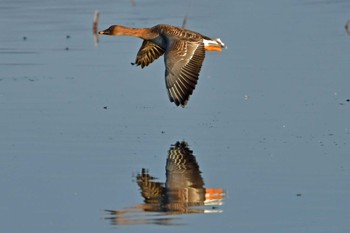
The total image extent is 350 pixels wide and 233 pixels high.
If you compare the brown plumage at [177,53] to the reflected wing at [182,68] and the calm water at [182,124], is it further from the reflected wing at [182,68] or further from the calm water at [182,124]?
the calm water at [182,124]

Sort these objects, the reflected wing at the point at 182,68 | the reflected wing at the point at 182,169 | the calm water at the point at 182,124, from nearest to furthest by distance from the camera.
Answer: the calm water at the point at 182,124 → the reflected wing at the point at 182,169 → the reflected wing at the point at 182,68

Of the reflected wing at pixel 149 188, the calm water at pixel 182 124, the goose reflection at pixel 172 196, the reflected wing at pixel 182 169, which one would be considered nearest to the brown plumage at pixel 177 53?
the calm water at pixel 182 124

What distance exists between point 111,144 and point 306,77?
3411mm

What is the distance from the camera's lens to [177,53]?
11.6 m

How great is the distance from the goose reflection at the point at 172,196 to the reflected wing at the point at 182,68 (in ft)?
3.03

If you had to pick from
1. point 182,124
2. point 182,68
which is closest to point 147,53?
point 182,124

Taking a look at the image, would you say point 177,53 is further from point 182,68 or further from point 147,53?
point 147,53

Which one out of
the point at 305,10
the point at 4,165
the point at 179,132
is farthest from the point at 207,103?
the point at 305,10

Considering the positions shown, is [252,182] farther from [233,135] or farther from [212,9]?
[212,9]

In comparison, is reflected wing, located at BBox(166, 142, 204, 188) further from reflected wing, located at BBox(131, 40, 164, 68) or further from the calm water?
reflected wing, located at BBox(131, 40, 164, 68)

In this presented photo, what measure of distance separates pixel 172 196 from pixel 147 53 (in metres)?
4.10

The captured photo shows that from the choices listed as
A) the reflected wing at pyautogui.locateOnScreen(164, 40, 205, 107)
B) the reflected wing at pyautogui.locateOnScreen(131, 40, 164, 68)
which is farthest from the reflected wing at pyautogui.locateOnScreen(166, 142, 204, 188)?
the reflected wing at pyautogui.locateOnScreen(131, 40, 164, 68)

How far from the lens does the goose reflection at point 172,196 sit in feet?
28.0

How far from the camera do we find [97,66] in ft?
47.6
